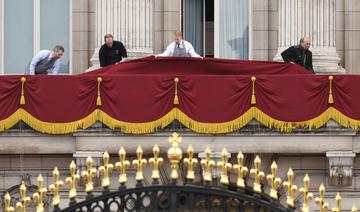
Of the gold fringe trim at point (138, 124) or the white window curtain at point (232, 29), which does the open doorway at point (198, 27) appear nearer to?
the white window curtain at point (232, 29)

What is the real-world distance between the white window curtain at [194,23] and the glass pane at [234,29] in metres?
0.51

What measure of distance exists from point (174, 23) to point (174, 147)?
1672 centimetres

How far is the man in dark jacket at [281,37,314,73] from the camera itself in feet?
107

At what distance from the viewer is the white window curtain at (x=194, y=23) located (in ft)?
117

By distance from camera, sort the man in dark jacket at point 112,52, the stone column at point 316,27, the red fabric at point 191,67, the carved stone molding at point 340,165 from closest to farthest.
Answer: the carved stone molding at point 340,165, the red fabric at point 191,67, the man in dark jacket at point 112,52, the stone column at point 316,27

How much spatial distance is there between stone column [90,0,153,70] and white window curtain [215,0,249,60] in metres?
2.12

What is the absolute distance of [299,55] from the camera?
32.6 meters

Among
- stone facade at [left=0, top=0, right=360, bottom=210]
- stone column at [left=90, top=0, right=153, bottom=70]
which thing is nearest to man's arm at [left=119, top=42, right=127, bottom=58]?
stone column at [left=90, top=0, right=153, bottom=70]

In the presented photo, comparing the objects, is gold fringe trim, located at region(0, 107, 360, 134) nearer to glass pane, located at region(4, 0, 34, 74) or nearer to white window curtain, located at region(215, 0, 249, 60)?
white window curtain, located at region(215, 0, 249, 60)

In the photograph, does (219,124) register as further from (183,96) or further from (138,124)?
(138,124)

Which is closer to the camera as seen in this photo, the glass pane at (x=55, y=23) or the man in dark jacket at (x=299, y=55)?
the man in dark jacket at (x=299, y=55)

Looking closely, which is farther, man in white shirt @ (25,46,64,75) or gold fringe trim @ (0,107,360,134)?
man in white shirt @ (25,46,64,75)

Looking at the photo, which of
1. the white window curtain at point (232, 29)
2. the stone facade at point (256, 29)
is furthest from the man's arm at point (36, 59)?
the white window curtain at point (232, 29)

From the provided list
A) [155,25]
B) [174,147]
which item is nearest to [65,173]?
[155,25]
